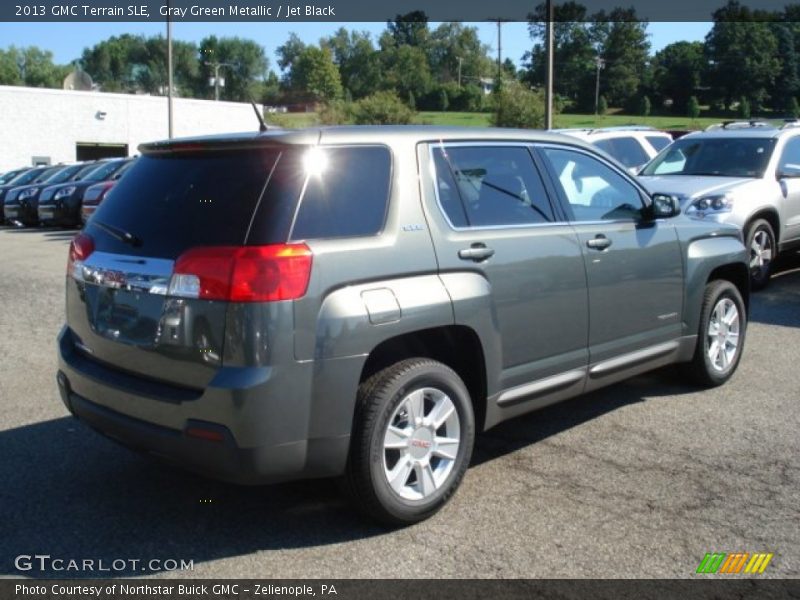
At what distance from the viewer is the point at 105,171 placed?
2031cm

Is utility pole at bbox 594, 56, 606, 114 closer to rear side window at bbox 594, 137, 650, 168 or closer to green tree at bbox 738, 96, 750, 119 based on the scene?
green tree at bbox 738, 96, 750, 119

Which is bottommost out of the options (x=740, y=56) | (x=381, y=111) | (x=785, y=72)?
(x=381, y=111)

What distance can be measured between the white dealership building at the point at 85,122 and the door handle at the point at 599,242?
1408 inches

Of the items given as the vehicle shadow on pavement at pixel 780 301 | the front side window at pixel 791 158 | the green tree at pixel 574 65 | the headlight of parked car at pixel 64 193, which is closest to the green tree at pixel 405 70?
the green tree at pixel 574 65

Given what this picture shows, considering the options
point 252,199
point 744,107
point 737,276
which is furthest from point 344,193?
point 744,107

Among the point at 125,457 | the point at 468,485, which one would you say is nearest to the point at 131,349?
the point at 125,457

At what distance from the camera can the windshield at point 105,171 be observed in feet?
65.1

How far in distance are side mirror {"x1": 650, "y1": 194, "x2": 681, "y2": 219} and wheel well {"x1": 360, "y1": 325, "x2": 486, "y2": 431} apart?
1931 millimetres

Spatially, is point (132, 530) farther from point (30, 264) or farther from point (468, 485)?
point (30, 264)

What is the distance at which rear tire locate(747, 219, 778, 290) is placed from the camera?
987 cm

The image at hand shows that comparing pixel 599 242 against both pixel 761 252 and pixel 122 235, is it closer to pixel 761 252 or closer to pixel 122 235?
pixel 122 235

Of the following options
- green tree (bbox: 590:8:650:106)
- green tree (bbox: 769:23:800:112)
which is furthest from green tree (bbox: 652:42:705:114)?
green tree (bbox: 769:23:800:112)

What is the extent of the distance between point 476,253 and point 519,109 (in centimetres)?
3838

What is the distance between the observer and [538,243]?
457 cm
